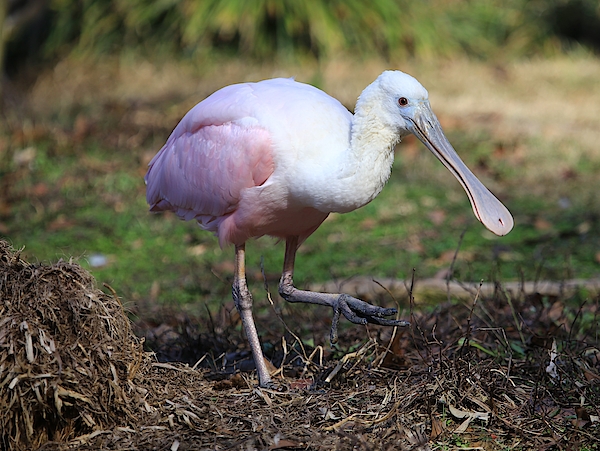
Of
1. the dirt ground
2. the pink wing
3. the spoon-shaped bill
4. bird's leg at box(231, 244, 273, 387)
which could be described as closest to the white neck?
the spoon-shaped bill

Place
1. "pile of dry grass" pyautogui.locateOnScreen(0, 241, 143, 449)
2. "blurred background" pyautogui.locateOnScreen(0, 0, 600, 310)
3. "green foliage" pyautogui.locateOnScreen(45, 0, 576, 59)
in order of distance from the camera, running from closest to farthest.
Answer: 1. "pile of dry grass" pyautogui.locateOnScreen(0, 241, 143, 449)
2. "blurred background" pyautogui.locateOnScreen(0, 0, 600, 310)
3. "green foliage" pyautogui.locateOnScreen(45, 0, 576, 59)

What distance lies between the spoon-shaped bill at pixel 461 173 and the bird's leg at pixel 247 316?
1.09 metres

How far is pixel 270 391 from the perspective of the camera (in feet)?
11.6

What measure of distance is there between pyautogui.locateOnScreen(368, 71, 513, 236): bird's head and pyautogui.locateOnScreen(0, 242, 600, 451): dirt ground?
1.41 feet

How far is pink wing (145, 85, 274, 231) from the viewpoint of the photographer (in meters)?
3.83

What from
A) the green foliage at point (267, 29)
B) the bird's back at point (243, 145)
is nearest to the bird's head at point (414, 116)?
the bird's back at point (243, 145)

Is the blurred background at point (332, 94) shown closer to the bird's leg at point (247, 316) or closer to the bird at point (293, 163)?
the bird's leg at point (247, 316)

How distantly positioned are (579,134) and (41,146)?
5506 millimetres

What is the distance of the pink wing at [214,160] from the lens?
3.83 metres

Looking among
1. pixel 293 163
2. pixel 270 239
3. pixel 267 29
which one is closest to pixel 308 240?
pixel 270 239

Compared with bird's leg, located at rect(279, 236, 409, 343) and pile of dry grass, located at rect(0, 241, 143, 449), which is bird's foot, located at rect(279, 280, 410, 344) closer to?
bird's leg, located at rect(279, 236, 409, 343)

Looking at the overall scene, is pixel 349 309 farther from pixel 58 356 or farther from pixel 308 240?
→ pixel 308 240

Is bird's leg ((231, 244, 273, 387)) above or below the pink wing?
below

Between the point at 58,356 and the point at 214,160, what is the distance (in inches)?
57.7
